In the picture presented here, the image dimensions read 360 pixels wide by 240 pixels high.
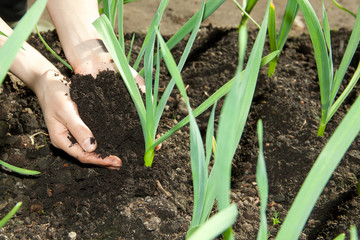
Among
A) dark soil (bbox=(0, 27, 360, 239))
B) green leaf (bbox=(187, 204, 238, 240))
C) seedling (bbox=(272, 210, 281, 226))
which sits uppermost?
green leaf (bbox=(187, 204, 238, 240))

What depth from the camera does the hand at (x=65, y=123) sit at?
1.09 m

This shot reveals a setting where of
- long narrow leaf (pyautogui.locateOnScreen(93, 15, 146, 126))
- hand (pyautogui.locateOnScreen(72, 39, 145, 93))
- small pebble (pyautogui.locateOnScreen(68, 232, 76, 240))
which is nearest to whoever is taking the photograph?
long narrow leaf (pyautogui.locateOnScreen(93, 15, 146, 126))

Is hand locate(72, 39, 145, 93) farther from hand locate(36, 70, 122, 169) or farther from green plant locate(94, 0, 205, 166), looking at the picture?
green plant locate(94, 0, 205, 166)

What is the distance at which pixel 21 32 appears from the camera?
553 millimetres

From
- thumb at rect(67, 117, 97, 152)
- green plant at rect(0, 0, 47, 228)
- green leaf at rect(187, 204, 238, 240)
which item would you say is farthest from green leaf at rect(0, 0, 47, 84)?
thumb at rect(67, 117, 97, 152)

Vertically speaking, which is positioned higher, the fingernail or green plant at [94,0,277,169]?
green plant at [94,0,277,169]

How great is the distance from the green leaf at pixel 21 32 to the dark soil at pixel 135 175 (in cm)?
57

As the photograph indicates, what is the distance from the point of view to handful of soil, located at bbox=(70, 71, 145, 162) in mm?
1126

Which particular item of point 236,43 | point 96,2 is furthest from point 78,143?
point 236,43

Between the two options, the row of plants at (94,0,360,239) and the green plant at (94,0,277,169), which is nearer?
the row of plants at (94,0,360,239)

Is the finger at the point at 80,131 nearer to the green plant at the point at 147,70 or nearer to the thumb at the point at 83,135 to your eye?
the thumb at the point at 83,135

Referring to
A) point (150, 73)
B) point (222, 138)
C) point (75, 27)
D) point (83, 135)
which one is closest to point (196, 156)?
point (222, 138)

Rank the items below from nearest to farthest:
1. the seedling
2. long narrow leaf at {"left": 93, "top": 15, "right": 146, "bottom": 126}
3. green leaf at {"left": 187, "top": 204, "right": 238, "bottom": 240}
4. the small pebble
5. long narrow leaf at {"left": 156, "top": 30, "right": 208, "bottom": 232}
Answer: green leaf at {"left": 187, "top": 204, "right": 238, "bottom": 240}
long narrow leaf at {"left": 156, "top": 30, "right": 208, "bottom": 232}
long narrow leaf at {"left": 93, "top": 15, "right": 146, "bottom": 126}
the small pebble
the seedling

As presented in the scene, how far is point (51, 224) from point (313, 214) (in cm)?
68
